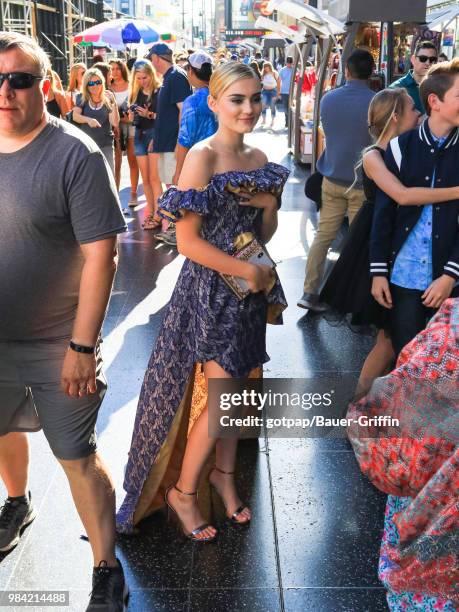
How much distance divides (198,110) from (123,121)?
4.08m

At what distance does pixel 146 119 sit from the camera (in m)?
8.70

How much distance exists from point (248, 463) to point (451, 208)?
1501mm

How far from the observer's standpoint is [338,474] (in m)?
3.54

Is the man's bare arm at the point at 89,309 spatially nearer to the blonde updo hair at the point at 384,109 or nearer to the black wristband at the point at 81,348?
the black wristband at the point at 81,348

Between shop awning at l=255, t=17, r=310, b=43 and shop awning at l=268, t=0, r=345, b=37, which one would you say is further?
shop awning at l=255, t=17, r=310, b=43

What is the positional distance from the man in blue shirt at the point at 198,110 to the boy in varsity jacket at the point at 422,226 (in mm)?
3119

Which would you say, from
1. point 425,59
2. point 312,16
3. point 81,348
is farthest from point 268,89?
point 81,348

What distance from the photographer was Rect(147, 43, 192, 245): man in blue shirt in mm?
7680

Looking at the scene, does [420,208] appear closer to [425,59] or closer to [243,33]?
[425,59]

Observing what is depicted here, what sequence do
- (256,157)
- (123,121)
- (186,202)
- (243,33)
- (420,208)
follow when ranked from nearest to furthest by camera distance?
(186,202) < (256,157) < (420,208) < (123,121) < (243,33)

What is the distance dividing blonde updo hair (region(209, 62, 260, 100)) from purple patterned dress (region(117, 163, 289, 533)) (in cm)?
32

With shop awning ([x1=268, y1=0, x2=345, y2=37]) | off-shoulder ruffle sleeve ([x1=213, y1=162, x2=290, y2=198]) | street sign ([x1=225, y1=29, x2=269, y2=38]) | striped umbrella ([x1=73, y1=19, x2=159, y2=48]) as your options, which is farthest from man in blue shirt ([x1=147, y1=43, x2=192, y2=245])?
street sign ([x1=225, y1=29, x2=269, y2=38])

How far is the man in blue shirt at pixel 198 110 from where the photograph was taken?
6125 mm

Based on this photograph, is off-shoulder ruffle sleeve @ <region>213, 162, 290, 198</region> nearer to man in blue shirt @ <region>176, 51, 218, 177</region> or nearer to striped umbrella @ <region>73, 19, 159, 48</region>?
man in blue shirt @ <region>176, 51, 218, 177</region>
